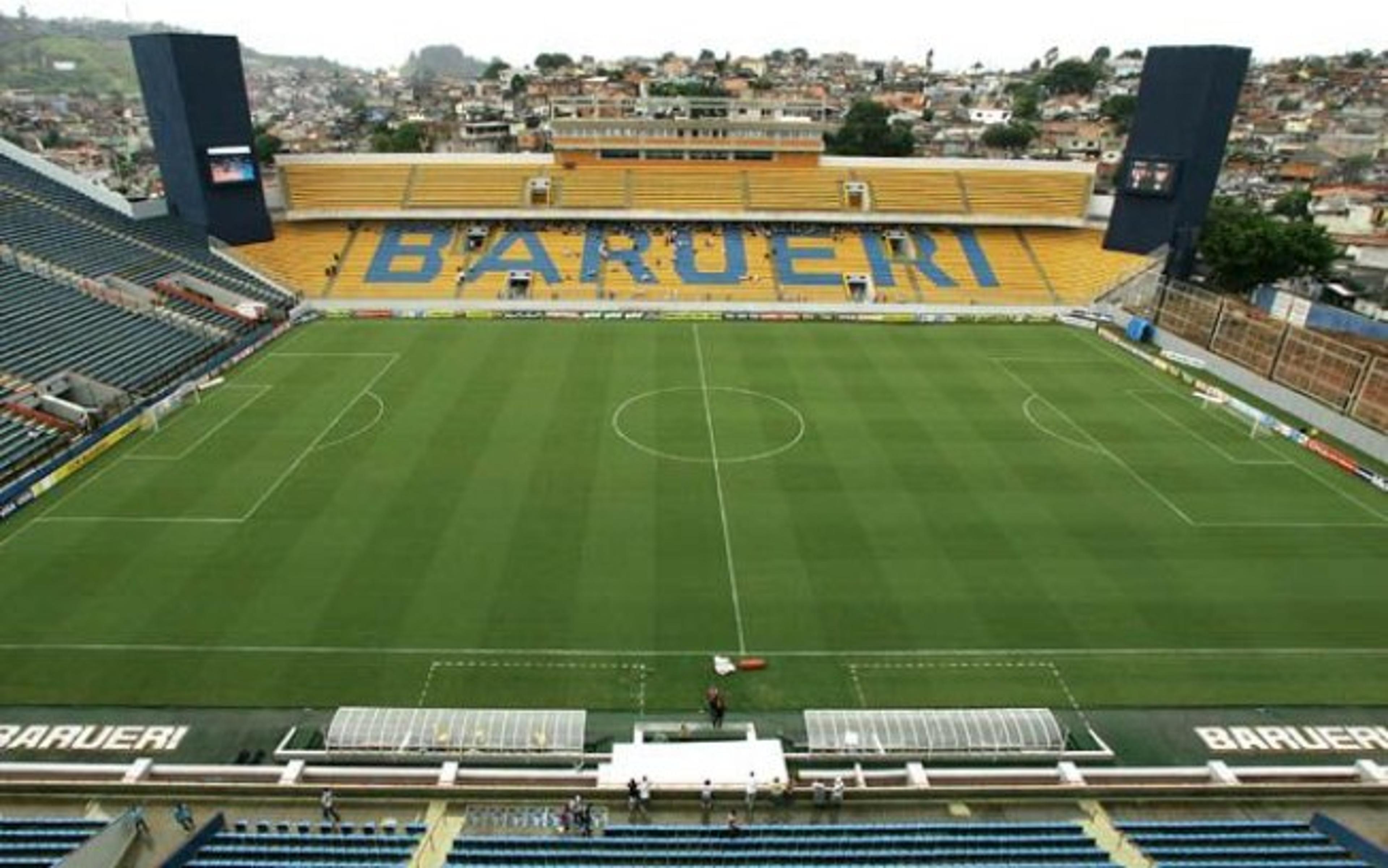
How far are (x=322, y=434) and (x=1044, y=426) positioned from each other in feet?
108

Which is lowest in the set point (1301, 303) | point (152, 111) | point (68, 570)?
point (68, 570)

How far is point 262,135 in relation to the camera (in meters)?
136

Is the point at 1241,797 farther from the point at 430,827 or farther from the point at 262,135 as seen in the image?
the point at 262,135

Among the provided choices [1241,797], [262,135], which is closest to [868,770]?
[1241,797]

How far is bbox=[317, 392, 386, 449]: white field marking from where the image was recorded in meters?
34.5

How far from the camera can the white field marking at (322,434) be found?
29.5 m

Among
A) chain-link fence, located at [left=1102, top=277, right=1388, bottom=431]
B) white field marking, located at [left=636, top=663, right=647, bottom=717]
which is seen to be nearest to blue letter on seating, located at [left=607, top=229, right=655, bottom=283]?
A: chain-link fence, located at [left=1102, top=277, right=1388, bottom=431]

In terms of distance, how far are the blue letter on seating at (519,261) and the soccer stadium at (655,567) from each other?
229 inches

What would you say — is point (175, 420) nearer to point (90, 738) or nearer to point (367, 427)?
point (367, 427)

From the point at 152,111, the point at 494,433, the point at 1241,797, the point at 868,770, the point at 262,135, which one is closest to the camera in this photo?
the point at 1241,797

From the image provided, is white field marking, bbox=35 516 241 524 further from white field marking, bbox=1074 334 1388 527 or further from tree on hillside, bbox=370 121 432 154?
tree on hillside, bbox=370 121 432 154

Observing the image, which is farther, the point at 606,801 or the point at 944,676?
the point at 944,676

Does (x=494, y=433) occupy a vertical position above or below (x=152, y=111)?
below

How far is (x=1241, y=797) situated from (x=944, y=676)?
22.3 feet
